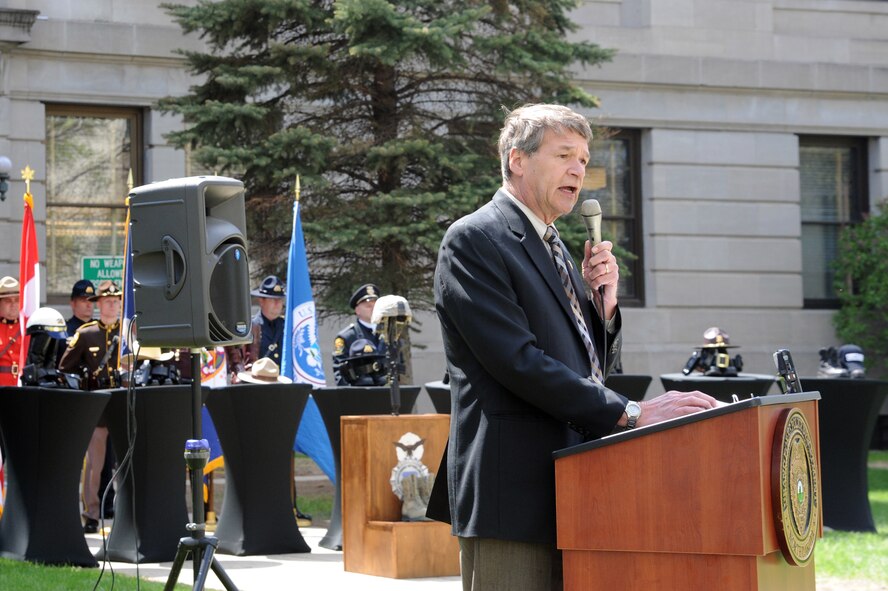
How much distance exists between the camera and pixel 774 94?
22297 mm

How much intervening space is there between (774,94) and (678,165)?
2132 mm

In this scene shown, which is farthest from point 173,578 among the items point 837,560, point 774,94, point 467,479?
point 774,94

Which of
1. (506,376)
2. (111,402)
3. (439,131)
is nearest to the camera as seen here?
(506,376)

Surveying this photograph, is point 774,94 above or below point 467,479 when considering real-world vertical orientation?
above

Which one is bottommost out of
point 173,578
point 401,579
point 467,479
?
point 401,579

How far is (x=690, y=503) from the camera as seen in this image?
358cm

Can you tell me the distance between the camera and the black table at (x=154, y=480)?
31.6ft

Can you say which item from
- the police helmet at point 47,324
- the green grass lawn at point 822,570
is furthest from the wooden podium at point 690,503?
the police helmet at point 47,324

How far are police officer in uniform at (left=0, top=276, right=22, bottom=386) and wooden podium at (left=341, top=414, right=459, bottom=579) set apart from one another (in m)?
4.69

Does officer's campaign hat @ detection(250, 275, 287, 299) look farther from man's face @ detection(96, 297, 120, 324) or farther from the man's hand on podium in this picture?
the man's hand on podium

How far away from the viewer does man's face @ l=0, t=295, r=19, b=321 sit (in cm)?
1328

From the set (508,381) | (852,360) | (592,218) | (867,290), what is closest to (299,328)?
(852,360)

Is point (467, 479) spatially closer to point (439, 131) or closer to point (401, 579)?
point (401, 579)

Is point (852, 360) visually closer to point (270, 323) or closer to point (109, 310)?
point (270, 323)
